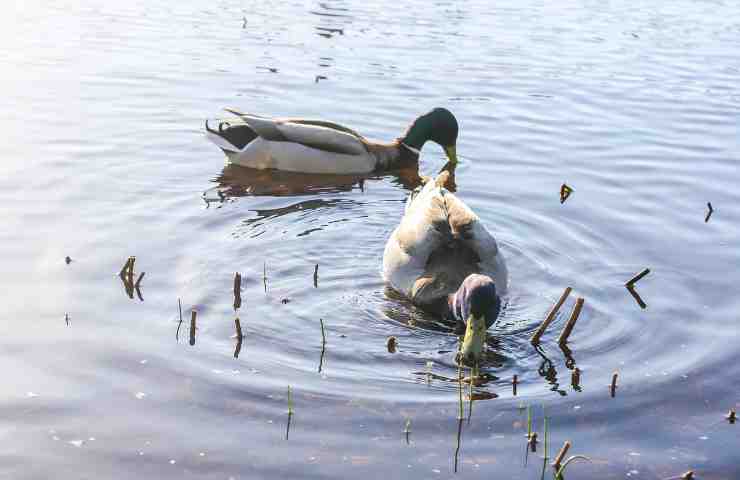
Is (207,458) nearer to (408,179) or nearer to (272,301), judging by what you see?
(272,301)

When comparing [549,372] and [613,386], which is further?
[549,372]

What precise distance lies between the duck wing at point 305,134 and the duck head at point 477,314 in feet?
16.4

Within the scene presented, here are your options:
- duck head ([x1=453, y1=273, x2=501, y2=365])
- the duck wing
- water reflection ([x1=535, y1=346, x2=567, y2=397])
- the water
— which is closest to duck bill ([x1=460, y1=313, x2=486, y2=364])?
duck head ([x1=453, y1=273, x2=501, y2=365])

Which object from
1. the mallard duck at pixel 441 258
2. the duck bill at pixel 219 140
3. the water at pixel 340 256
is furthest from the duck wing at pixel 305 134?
the mallard duck at pixel 441 258

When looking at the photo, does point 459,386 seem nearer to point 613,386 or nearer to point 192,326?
point 613,386

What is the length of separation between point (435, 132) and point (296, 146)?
1.82 m

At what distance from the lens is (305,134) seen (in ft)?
38.4

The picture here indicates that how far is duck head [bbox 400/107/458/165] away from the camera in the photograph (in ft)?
41.2

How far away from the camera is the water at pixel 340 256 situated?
5.67 metres

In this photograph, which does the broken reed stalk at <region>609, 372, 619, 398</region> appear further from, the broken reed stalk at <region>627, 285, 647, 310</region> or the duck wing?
the duck wing

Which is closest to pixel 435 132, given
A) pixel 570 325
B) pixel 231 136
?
pixel 231 136

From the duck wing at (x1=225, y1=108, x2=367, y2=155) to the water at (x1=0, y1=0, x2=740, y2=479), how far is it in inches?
16.5

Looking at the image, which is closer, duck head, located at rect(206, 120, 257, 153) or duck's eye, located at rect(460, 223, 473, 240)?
duck's eye, located at rect(460, 223, 473, 240)

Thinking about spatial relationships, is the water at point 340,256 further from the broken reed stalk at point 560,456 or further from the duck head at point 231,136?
the duck head at point 231,136
